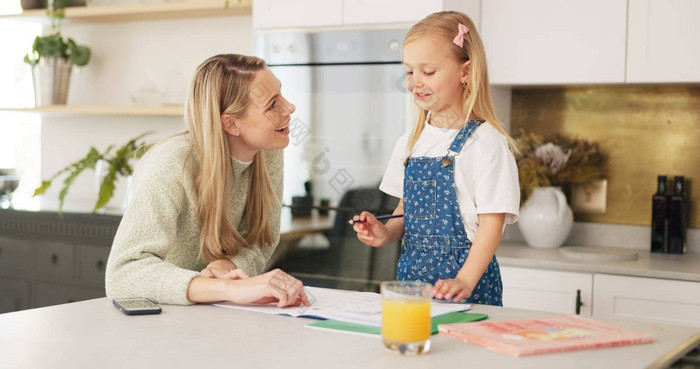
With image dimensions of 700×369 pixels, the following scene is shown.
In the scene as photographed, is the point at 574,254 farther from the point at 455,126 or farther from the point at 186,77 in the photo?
the point at 186,77

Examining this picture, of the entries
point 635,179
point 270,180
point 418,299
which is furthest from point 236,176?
point 635,179

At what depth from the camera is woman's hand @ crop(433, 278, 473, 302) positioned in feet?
5.05

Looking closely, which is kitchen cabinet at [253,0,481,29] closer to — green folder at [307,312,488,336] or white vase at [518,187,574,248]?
white vase at [518,187,574,248]

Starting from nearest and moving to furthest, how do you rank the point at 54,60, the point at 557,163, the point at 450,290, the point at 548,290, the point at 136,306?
the point at 136,306 < the point at 450,290 < the point at 548,290 < the point at 557,163 < the point at 54,60

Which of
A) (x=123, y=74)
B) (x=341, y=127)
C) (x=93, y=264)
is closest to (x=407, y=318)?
(x=341, y=127)

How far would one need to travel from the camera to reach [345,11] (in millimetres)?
2926

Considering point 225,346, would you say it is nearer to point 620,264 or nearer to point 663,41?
point 620,264

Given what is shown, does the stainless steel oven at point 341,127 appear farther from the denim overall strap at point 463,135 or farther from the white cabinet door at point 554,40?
the denim overall strap at point 463,135

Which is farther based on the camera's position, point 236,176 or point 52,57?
point 52,57

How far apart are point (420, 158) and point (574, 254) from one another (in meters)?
0.97

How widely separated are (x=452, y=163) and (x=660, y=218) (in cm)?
135

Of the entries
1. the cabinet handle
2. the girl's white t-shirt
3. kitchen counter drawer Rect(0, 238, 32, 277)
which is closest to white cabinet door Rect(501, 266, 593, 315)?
the cabinet handle

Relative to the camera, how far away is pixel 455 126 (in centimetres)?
196

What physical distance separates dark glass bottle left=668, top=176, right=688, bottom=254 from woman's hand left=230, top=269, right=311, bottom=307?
185 centimetres
